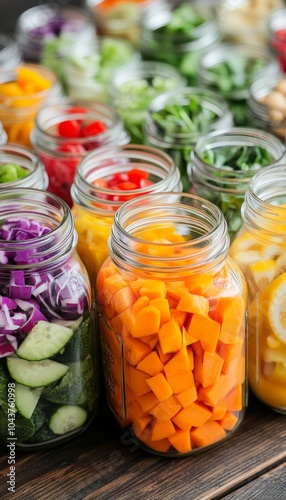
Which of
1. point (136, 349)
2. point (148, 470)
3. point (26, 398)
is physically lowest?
point (148, 470)

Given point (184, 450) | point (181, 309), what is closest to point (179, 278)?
point (181, 309)

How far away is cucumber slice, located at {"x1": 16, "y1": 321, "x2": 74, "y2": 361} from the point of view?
1394mm

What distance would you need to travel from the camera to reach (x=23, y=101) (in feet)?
6.51

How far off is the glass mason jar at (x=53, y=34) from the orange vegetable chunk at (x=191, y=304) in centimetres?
107

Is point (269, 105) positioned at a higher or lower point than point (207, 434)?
higher

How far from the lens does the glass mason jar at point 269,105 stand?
1.85 m

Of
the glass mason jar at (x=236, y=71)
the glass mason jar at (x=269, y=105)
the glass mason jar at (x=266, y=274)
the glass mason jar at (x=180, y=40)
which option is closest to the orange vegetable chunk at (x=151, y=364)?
the glass mason jar at (x=266, y=274)

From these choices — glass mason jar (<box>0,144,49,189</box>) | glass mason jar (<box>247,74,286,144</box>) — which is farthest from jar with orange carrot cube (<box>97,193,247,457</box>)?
glass mason jar (<box>247,74,286,144</box>)

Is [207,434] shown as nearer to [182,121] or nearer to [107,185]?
[107,185]

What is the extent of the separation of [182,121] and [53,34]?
72cm

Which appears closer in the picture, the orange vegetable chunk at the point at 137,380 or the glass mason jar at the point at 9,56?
the orange vegetable chunk at the point at 137,380

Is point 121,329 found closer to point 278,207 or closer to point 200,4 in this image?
point 278,207

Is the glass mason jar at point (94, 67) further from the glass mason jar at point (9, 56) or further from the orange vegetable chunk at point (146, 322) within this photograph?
the orange vegetable chunk at point (146, 322)

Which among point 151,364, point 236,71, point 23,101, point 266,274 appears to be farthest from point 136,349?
point 236,71
